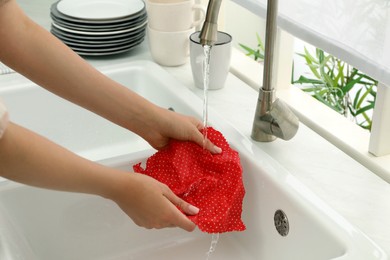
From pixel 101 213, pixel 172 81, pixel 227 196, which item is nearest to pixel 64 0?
pixel 172 81

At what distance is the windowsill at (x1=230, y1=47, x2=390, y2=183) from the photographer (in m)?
1.29

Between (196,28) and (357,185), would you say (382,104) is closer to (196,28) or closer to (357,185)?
(357,185)

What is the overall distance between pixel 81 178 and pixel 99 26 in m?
0.78

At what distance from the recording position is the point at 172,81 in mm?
1617

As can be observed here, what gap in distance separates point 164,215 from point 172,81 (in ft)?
1.90

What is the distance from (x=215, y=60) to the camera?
1537mm

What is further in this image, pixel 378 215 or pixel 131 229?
pixel 131 229

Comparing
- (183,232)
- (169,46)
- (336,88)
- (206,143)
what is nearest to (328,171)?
(206,143)

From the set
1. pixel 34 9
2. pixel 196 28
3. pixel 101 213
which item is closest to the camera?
pixel 101 213

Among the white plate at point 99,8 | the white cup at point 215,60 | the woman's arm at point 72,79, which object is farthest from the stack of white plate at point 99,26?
the woman's arm at point 72,79

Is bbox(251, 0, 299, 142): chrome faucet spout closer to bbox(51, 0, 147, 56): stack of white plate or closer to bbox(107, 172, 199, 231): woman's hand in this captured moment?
bbox(107, 172, 199, 231): woman's hand

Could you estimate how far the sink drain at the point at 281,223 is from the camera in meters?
1.21

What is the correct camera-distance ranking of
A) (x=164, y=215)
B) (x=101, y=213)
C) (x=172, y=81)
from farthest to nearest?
(x=172, y=81) → (x=101, y=213) → (x=164, y=215)

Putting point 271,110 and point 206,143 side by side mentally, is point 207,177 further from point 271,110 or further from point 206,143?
point 271,110
